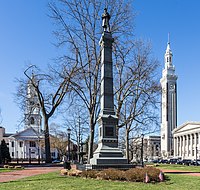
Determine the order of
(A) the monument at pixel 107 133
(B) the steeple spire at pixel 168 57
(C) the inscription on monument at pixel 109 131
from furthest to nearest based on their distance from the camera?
(B) the steeple spire at pixel 168 57, (C) the inscription on monument at pixel 109 131, (A) the monument at pixel 107 133

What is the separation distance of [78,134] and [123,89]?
2596 centimetres

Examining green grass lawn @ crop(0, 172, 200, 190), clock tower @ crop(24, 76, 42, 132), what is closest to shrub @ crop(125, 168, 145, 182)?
green grass lawn @ crop(0, 172, 200, 190)

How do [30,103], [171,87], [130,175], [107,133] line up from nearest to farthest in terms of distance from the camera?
[130,175] < [107,133] < [30,103] < [171,87]

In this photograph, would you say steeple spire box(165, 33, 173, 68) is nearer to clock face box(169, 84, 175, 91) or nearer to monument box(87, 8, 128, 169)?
clock face box(169, 84, 175, 91)

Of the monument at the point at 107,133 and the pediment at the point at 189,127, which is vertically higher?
the monument at the point at 107,133

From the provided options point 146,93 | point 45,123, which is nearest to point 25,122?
point 45,123

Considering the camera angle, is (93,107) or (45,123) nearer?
(93,107)

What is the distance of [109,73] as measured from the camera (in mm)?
21062

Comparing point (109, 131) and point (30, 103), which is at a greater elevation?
point (30, 103)

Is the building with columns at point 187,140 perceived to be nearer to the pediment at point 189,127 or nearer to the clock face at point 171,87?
the pediment at point 189,127

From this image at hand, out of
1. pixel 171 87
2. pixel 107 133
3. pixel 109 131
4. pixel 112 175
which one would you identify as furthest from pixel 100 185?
pixel 171 87

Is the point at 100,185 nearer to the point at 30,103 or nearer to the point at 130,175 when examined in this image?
the point at 130,175

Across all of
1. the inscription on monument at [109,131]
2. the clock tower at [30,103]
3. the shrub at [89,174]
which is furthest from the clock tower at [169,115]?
the shrub at [89,174]

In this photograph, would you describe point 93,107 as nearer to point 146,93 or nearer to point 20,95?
point 146,93
